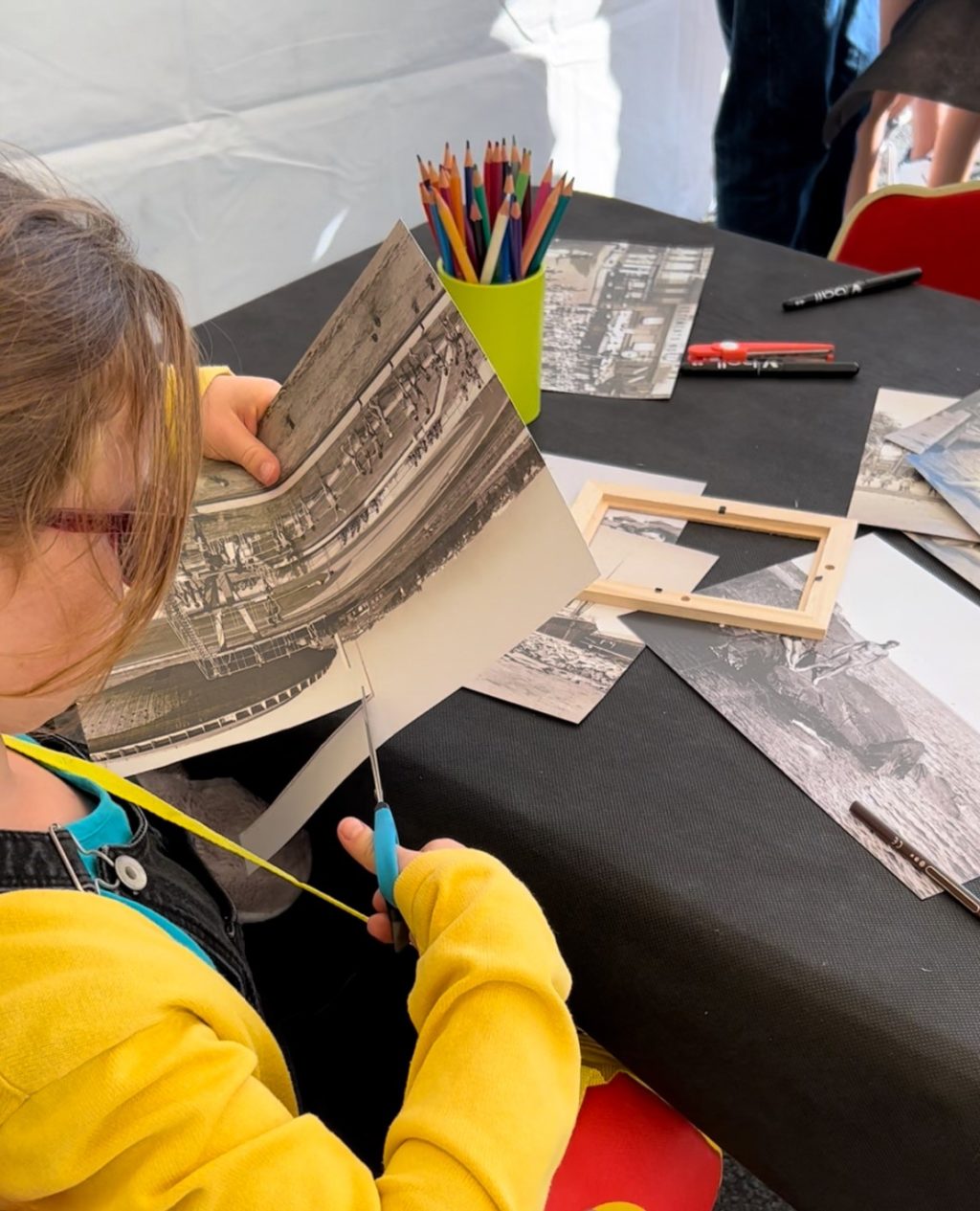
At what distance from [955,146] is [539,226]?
4.65 feet

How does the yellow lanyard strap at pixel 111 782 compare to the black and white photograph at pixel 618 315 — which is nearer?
the yellow lanyard strap at pixel 111 782

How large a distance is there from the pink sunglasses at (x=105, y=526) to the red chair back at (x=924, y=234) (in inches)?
36.4

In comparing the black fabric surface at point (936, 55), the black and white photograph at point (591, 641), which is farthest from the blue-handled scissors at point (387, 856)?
the black fabric surface at point (936, 55)

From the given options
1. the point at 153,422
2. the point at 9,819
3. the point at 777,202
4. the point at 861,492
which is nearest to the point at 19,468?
the point at 153,422

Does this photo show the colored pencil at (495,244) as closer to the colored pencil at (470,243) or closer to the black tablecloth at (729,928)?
the colored pencil at (470,243)

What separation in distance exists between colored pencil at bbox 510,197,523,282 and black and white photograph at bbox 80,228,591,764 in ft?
0.55

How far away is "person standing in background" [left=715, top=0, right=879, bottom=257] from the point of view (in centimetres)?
169

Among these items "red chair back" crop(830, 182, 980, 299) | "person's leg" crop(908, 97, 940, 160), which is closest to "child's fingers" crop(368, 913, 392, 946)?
"red chair back" crop(830, 182, 980, 299)

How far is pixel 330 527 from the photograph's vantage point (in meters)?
0.61

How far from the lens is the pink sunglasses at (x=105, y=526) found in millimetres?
431

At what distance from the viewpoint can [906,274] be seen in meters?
0.95

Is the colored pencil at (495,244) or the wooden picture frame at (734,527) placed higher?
the colored pencil at (495,244)

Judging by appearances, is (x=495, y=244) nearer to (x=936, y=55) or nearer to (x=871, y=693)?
(x=871, y=693)

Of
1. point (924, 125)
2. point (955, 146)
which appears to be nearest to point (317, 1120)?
point (955, 146)
